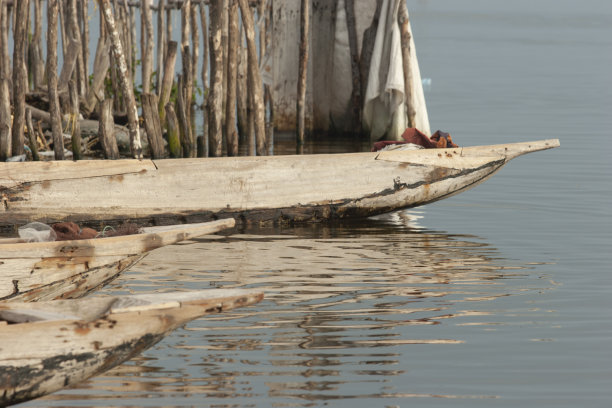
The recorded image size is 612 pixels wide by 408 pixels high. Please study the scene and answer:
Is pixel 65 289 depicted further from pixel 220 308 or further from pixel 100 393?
pixel 220 308

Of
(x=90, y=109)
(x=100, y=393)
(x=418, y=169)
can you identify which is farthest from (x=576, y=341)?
(x=90, y=109)

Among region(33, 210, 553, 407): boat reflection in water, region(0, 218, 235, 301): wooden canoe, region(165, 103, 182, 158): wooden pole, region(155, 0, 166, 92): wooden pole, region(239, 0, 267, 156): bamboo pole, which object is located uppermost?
region(155, 0, 166, 92): wooden pole

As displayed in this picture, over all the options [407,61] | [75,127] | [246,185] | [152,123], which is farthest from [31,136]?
[407,61]

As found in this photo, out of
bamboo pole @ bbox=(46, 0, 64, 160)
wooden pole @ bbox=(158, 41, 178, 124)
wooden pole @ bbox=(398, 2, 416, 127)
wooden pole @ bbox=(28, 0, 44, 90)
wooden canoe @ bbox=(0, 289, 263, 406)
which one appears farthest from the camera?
wooden pole @ bbox=(28, 0, 44, 90)

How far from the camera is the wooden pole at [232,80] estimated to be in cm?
1133

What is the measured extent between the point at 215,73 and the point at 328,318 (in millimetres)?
4674

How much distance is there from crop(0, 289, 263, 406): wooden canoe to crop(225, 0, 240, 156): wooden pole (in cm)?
631

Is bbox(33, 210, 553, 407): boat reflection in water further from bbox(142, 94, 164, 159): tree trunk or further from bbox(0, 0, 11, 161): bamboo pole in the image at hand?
bbox(0, 0, 11, 161): bamboo pole

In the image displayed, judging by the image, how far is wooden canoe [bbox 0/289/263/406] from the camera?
4.83 m

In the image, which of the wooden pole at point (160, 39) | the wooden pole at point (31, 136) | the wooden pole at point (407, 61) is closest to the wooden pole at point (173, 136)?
the wooden pole at point (31, 136)

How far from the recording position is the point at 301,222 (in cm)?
952

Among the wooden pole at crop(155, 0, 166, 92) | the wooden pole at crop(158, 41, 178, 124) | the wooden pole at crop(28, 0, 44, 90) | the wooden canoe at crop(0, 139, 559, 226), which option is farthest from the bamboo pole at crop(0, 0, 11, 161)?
the wooden pole at crop(155, 0, 166, 92)

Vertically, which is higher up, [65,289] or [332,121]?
[332,121]

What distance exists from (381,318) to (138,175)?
3.17 meters
